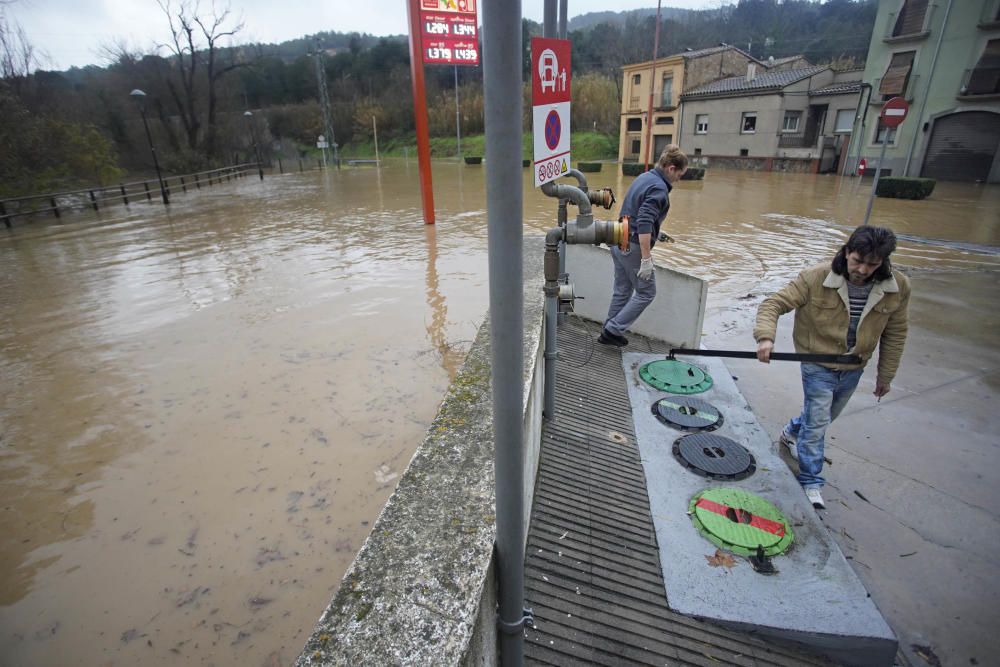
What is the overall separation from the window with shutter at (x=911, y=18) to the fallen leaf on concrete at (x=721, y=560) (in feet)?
91.5

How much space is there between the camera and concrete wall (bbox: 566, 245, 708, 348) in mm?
5102

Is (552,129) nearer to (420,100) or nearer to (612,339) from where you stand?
(612,339)

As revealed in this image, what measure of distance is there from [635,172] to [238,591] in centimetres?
2683

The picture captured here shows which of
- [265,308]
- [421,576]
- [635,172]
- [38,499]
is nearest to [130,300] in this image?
[265,308]

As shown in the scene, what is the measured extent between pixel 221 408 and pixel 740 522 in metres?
4.15

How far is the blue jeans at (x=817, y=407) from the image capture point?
3.12m

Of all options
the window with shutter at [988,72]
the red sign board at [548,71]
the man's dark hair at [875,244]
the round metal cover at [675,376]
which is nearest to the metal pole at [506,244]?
the red sign board at [548,71]

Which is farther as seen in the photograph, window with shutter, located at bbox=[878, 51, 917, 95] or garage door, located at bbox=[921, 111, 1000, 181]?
window with shutter, located at bbox=[878, 51, 917, 95]

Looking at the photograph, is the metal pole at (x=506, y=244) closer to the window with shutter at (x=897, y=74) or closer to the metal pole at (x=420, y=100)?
the metal pole at (x=420, y=100)

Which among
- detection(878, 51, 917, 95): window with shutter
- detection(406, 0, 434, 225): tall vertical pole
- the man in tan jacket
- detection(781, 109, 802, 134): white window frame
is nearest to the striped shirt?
the man in tan jacket

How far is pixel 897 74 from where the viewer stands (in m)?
21.5

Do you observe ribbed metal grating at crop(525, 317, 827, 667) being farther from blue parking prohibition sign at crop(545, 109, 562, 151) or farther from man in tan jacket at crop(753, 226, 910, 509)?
blue parking prohibition sign at crop(545, 109, 562, 151)

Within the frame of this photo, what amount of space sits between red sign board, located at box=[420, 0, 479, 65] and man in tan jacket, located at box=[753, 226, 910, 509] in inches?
372

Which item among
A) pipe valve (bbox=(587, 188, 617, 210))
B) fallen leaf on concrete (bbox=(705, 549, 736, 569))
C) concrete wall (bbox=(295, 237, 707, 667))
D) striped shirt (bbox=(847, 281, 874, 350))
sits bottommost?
fallen leaf on concrete (bbox=(705, 549, 736, 569))
